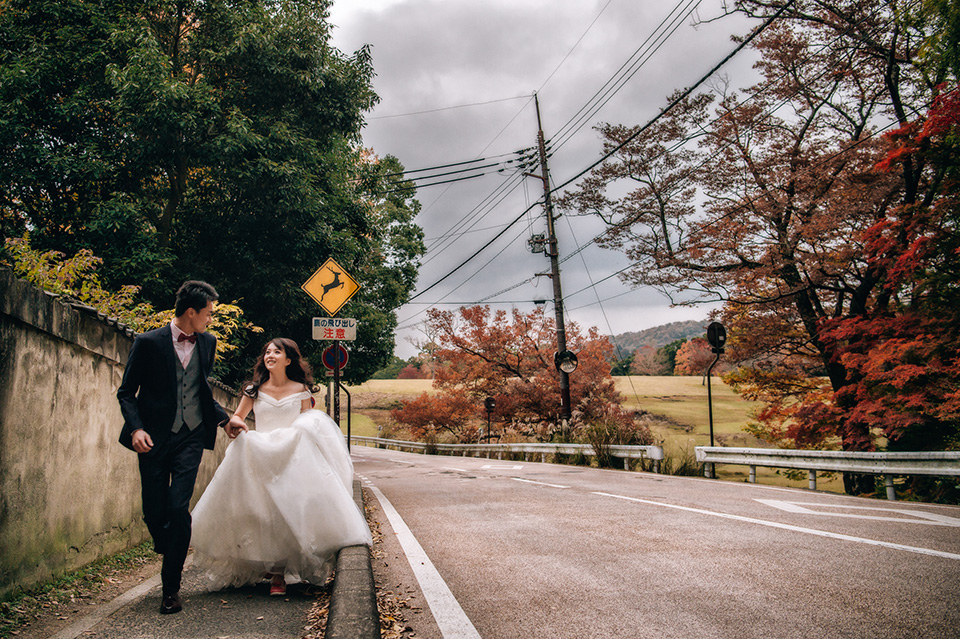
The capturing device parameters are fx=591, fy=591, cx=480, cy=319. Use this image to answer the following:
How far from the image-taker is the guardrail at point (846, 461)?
8172 millimetres

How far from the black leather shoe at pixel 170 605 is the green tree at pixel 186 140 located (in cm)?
1002

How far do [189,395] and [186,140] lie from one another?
10.9 m

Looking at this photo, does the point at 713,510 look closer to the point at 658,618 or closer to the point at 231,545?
the point at 658,618

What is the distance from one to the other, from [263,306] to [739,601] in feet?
45.8

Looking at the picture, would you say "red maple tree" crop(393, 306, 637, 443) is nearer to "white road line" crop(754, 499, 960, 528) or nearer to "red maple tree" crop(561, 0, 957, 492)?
"red maple tree" crop(561, 0, 957, 492)

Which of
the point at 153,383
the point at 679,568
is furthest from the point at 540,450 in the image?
the point at 153,383

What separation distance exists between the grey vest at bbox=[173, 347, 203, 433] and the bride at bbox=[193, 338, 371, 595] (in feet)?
0.86

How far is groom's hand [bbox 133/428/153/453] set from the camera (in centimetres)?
329

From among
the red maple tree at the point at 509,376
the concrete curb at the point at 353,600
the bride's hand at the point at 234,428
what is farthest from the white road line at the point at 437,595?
the red maple tree at the point at 509,376

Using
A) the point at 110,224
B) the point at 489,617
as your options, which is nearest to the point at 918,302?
the point at 489,617

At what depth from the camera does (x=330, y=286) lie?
11.1 meters

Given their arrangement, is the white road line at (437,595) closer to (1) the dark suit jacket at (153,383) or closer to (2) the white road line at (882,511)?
(1) the dark suit jacket at (153,383)

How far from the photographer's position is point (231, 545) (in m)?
3.63

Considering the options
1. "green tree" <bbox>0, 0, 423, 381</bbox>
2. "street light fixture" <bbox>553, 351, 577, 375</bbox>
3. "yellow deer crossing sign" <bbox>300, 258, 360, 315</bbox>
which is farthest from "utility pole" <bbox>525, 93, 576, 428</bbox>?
"yellow deer crossing sign" <bbox>300, 258, 360, 315</bbox>
